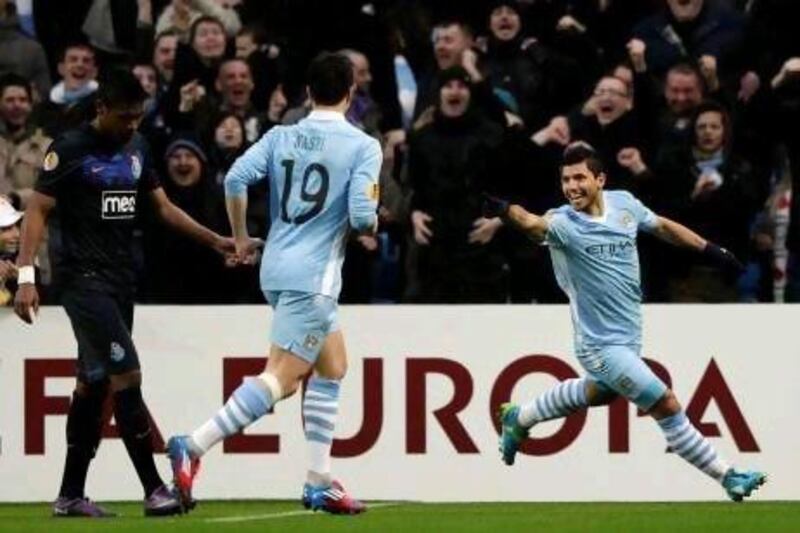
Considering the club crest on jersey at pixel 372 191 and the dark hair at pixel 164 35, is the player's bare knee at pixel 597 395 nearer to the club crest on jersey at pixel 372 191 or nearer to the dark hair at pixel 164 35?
the club crest on jersey at pixel 372 191

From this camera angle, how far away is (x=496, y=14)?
18.2 meters

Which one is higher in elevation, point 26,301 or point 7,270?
point 7,270

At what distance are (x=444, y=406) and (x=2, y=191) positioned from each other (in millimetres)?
3759

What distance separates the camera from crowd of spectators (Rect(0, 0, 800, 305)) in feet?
55.0

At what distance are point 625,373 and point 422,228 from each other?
3684 mm

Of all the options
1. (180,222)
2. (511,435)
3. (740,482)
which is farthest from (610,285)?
(180,222)

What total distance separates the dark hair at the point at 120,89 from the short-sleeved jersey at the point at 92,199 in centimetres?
24

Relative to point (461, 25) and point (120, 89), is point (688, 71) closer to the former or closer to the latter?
point (461, 25)

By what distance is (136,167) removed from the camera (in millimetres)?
12664

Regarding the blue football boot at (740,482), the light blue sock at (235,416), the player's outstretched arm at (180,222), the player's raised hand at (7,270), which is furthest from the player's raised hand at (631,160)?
the light blue sock at (235,416)

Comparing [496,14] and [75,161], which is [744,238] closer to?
[496,14]

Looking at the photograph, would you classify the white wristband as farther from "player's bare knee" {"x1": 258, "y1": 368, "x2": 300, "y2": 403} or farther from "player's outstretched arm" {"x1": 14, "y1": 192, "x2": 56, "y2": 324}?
"player's bare knee" {"x1": 258, "y1": 368, "x2": 300, "y2": 403}

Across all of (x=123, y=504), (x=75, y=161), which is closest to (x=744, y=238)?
(x=123, y=504)

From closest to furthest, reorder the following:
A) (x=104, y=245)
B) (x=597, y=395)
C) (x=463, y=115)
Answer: (x=104, y=245) < (x=597, y=395) < (x=463, y=115)
